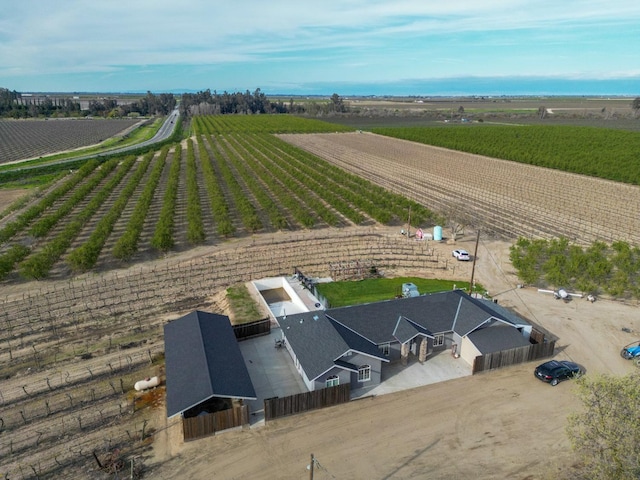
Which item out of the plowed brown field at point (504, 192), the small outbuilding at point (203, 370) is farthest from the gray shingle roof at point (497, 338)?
the plowed brown field at point (504, 192)

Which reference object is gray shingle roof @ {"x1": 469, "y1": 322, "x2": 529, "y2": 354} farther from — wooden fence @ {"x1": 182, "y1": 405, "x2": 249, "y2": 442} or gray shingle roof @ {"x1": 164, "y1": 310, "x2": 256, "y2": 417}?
wooden fence @ {"x1": 182, "y1": 405, "x2": 249, "y2": 442}

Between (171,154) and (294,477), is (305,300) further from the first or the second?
(171,154)

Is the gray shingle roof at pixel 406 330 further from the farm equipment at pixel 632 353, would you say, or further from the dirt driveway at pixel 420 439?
the farm equipment at pixel 632 353

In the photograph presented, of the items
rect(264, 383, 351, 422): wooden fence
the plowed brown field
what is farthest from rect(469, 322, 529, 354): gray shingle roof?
the plowed brown field

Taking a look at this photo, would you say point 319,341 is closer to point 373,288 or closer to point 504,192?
point 373,288

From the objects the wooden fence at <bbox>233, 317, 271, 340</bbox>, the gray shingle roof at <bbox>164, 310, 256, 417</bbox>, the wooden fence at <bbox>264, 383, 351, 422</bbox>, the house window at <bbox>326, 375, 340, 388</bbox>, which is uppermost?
the gray shingle roof at <bbox>164, 310, 256, 417</bbox>

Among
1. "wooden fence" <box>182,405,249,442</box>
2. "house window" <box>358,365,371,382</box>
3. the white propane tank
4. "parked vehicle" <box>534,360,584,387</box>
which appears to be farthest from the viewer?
"parked vehicle" <box>534,360,584,387</box>

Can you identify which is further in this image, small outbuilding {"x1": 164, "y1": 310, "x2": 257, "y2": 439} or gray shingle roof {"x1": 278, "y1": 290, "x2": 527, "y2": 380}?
gray shingle roof {"x1": 278, "y1": 290, "x2": 527, "y2": 380}

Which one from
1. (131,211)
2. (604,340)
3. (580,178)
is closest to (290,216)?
(131,211)
